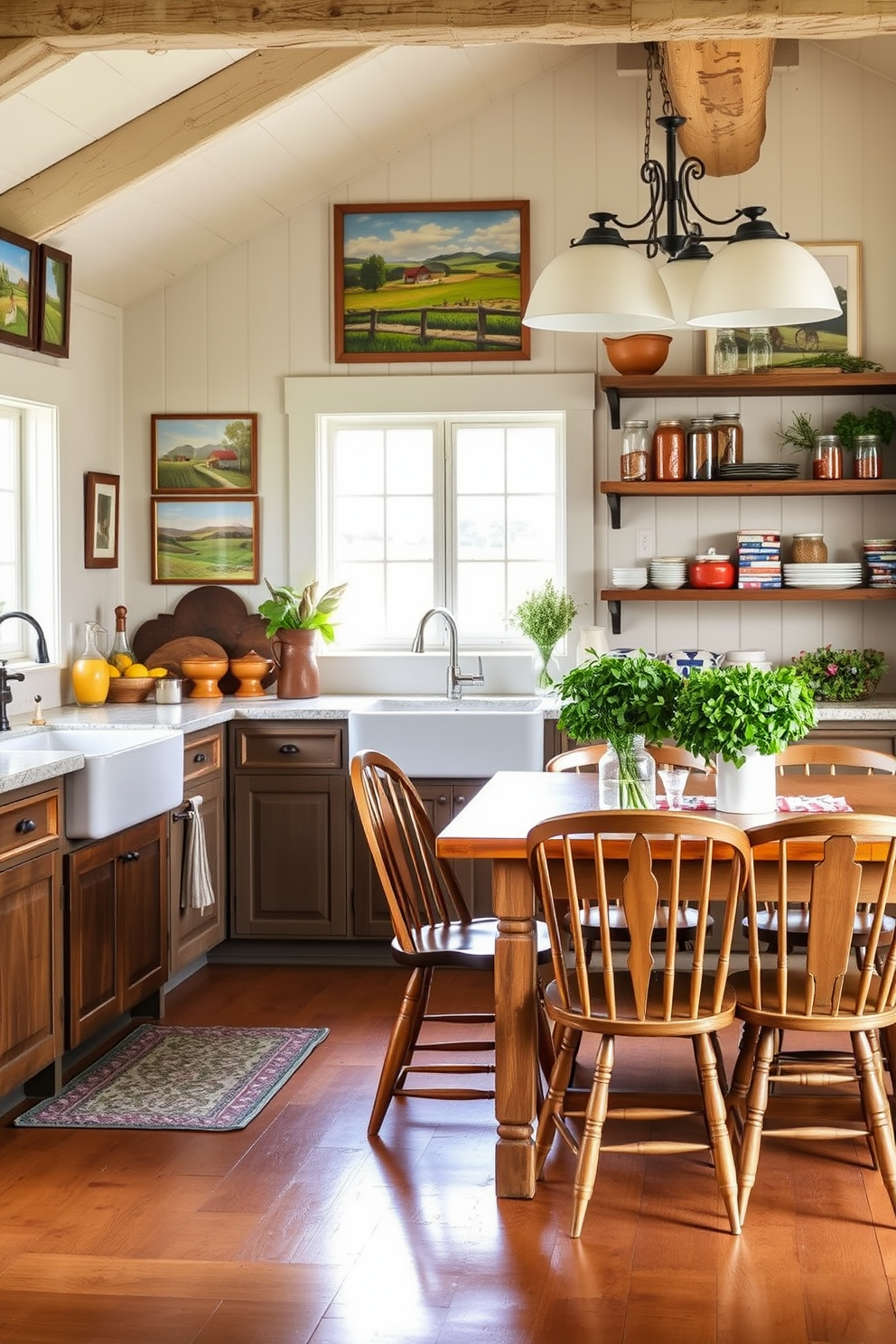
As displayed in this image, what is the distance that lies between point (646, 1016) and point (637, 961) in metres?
0.13

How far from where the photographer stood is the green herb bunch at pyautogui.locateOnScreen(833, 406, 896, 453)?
18.5 feet

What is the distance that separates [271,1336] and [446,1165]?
90 centimetres

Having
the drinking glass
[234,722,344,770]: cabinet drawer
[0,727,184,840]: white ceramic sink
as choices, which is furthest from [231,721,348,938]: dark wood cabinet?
the drinking glass

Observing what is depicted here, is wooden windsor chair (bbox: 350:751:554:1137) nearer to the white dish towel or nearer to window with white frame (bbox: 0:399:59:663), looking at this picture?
the white dish towel

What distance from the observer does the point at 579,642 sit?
228 inches

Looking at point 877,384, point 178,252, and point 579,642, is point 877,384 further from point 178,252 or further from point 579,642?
point 178,252

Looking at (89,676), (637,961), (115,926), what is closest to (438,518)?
(89,676)

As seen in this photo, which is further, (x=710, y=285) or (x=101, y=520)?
(x=101, y=520)

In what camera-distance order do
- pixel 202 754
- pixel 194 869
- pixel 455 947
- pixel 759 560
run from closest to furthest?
pixel 455 947
pixel 194 869
pixel 202 754
pixel 759 560

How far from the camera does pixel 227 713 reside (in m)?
5.36

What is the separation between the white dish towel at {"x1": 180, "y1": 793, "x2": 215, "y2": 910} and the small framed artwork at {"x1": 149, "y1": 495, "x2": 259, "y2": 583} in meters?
1.37

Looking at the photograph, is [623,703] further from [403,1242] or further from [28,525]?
[28,525]

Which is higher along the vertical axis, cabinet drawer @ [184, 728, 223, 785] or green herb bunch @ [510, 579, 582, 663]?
green herb bunch @ [510, 579, 582, 663]

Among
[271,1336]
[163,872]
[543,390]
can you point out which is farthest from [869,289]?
[271,1336]
